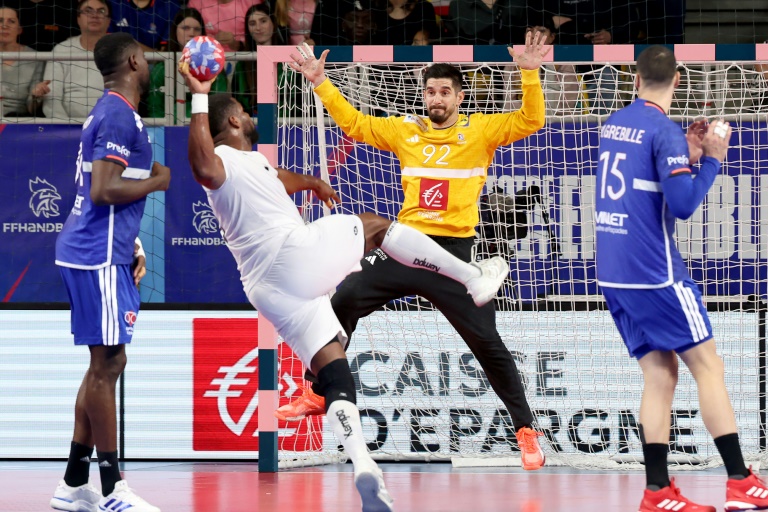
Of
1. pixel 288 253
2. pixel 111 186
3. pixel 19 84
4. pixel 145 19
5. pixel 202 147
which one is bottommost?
pixel 288 253

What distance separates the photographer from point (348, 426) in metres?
5.48

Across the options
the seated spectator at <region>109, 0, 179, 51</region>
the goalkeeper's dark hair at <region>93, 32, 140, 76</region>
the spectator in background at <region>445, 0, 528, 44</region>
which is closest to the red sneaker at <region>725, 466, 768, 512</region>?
the goalkeeper's dark hair at <region>93, 32, 140, 76</region>

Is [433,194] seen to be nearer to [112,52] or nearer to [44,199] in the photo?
[112,52]

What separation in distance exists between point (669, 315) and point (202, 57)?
2.58m

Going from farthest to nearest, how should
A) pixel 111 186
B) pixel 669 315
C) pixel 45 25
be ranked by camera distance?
pixel 45 25
pixel 111 186
pixel 669 315

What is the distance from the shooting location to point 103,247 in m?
5.74

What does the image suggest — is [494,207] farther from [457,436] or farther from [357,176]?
[457,436]

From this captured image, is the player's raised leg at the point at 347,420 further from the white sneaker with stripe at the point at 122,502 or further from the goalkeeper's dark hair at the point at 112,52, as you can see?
the goalkeeper's dark hair at the point at 112,52

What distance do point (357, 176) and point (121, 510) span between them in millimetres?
4052

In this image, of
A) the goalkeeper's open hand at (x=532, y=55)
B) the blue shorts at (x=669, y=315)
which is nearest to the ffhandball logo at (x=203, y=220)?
the goalkeeper's open hand at (x=532, y=55)

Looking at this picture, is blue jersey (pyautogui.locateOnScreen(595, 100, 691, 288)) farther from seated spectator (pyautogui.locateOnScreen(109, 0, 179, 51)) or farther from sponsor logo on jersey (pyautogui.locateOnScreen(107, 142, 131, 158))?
seated spectator (pyautogui.locateOnScreen(109, 0, 179, 51))

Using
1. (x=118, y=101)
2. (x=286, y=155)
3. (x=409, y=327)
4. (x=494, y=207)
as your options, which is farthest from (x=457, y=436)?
(x=118, y=101)

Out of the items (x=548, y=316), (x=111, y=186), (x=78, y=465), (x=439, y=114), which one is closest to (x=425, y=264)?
(x=439, y=114)

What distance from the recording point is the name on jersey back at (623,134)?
545cm
